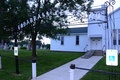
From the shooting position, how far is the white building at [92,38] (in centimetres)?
1630

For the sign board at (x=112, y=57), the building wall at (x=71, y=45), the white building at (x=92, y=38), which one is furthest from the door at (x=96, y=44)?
the sign board at (x=112, y=57)

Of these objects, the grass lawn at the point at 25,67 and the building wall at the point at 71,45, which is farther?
the building wall at the point at 71,45

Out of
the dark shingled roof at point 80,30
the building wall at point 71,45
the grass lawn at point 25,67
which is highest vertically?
the dark shingled roof at point 80,30

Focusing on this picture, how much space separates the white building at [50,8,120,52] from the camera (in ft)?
53.5

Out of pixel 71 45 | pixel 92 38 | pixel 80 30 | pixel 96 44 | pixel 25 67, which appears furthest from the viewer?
pixel 80 30

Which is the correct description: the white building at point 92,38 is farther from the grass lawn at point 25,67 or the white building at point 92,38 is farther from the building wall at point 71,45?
the grass lawn at point 25,67

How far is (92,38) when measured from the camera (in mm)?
19531

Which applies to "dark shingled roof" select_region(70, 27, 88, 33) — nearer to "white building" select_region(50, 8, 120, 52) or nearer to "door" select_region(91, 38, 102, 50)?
"white building" select_region(50, 8, 120, 52)

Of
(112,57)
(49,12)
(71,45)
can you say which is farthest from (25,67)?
(71,45)

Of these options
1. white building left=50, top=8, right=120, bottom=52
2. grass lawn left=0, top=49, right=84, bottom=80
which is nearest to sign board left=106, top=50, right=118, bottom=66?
grass lawn left=0, top=49, right=84, bottom=80

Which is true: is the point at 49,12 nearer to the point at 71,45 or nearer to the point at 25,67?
the point at 25,67

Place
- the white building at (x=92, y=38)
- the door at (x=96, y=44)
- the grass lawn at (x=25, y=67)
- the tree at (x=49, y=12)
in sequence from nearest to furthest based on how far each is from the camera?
1. the grass lawn at (x=25, y=67)
2. the tree at (x=49, y=12)
3. the white building at (x=92, y=38)
4. the door at (x=96, y=44)

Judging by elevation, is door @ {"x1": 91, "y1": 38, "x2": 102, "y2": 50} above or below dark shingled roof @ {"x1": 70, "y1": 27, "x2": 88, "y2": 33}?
below

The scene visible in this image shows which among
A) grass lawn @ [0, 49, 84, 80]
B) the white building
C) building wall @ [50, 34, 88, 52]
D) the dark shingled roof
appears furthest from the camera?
the dark shingled roof
